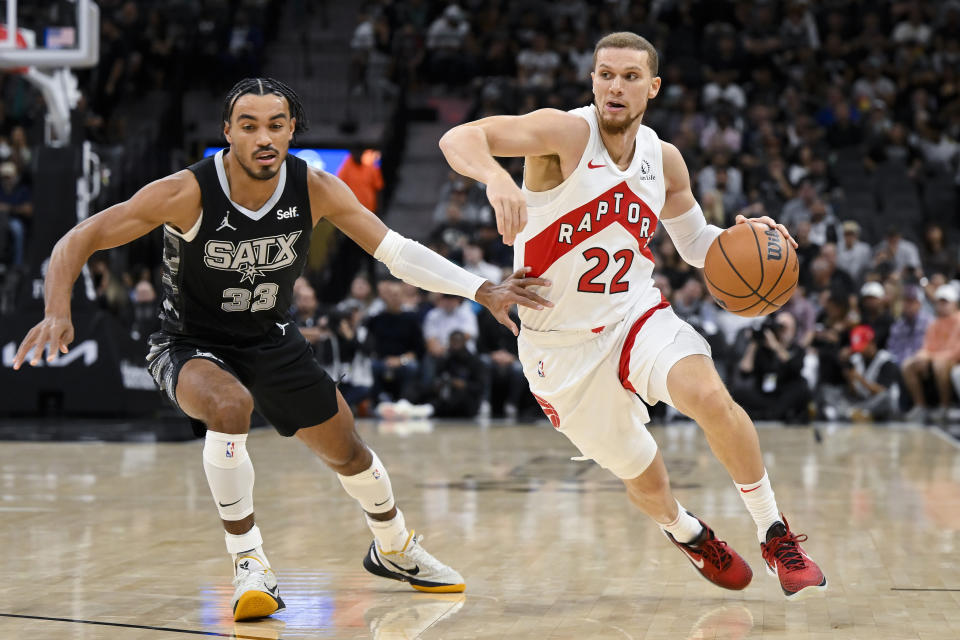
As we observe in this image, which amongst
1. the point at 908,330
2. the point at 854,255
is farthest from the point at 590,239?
the point at 854,255

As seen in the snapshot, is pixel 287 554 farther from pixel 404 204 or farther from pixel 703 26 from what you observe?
pixel 703 26

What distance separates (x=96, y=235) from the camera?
4.39 m

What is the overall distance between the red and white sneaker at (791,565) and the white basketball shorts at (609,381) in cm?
59

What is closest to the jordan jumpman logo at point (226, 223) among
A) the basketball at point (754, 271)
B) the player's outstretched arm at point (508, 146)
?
the player's outstretched arm at point (508, 146)

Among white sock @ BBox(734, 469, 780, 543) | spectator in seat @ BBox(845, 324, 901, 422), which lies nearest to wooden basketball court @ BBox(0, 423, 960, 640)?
white sock @ BBox(734, 469, 780, 543)

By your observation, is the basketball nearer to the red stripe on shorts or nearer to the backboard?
the red stripe on shorts

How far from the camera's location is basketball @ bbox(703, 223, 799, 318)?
4809 millimetres

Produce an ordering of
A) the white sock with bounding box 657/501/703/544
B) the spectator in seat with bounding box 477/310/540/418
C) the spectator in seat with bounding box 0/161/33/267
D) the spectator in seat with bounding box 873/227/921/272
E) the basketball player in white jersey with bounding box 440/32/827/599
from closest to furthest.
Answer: the basketball player in white jersey with bounding box 440/32/827/599
the white sock with bounding box 657/501/703/544
the spectator in seat with bounding box 477/310/540/418
the spectator in seat with bounding box 873/227/921/272
the spectator in seat with bounding box 0/161/33/267

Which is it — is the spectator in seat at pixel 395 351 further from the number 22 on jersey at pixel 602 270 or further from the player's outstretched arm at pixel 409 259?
the number 22 on jersey at pixel 602 270

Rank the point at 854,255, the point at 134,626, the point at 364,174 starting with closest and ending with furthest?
the point at 134,626 → the point at 854,255 → the point at 364,174

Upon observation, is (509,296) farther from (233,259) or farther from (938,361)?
(938,361)

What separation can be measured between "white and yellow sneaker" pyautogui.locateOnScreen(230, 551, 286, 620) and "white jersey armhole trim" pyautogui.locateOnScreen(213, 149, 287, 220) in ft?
4.12

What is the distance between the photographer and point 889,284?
45.8 feet

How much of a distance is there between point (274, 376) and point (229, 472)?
0.45 metres
